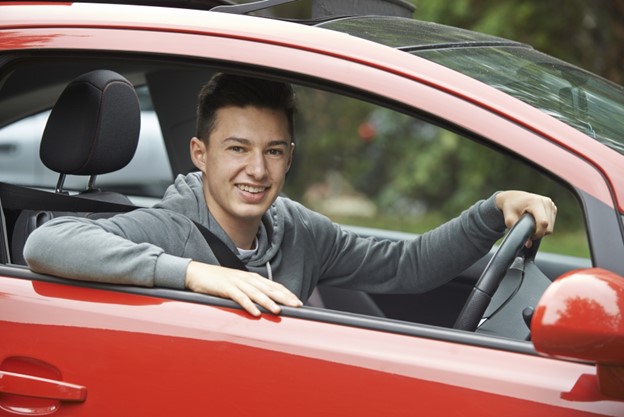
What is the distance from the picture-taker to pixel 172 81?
3693 mm

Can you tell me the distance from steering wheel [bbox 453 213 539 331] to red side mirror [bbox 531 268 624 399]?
1.80 ft

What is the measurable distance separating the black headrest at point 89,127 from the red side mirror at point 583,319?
4.27ft

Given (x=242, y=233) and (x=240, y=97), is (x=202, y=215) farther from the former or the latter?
(x=240, y=97)

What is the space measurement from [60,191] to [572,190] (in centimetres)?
159

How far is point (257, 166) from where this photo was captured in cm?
255

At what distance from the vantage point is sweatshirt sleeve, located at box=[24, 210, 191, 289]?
222 centimetres

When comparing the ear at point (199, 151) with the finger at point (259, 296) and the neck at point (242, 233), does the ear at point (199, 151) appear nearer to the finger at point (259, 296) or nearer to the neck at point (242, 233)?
the neck at point (242, 233)

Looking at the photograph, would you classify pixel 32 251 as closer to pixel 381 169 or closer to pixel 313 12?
pixel 313 12

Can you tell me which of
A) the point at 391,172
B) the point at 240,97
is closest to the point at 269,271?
the point at 240,97

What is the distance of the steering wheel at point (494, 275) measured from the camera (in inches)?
94.2

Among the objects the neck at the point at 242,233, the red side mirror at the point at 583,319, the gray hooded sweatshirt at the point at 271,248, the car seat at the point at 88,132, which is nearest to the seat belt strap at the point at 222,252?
the gray hooded sweatshirt at the point at 271,248

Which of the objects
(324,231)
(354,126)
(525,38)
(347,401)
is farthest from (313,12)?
(354,126)

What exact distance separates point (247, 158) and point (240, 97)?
152 millimetres

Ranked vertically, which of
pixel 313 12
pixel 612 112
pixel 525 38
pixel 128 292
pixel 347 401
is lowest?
pixel 347 401
